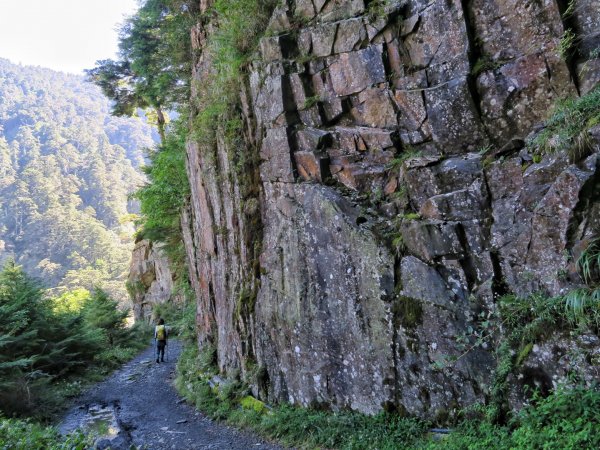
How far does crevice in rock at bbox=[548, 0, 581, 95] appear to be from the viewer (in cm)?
619

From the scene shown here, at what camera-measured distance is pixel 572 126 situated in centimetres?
570

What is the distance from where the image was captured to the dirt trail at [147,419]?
8.48 metres

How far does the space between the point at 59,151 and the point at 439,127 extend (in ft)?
400

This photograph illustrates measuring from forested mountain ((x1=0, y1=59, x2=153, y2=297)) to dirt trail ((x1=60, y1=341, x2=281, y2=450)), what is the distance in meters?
17.1

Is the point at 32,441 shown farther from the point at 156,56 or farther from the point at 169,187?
Result: the point at 156,56

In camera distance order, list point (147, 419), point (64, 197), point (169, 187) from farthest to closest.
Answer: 1. point (64, 197)
2. point (169, 187)
3. point (147, 419)

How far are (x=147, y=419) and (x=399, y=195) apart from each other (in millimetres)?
8413

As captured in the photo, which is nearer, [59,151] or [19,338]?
[19,338]

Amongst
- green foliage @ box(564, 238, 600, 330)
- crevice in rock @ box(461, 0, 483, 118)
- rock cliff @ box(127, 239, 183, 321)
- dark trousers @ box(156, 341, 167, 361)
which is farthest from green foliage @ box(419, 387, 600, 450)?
rock cliff @ box(127, 239, 183, 321)

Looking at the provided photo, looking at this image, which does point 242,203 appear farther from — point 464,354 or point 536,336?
point 536,336

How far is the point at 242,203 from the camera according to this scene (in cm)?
1027

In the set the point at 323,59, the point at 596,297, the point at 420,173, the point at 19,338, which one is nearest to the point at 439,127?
the point at 420,173

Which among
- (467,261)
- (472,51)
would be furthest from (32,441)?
(472,51)

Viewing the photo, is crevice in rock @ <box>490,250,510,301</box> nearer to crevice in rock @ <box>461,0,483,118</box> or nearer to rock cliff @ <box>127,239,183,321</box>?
crevice in rock @ <box>461,0,483,118</box>
